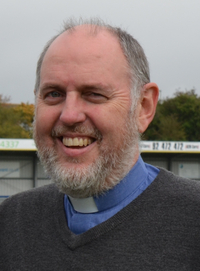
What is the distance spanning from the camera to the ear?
8.11 feet

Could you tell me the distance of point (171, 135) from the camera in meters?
53.1

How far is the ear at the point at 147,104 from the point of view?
8.11 ft

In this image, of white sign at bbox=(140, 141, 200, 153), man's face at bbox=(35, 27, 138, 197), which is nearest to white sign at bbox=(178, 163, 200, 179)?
white sign at bbox=(140, 141, 200, 153)

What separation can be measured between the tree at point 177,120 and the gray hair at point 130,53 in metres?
50.6

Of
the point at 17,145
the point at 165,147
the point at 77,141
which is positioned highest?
the point at 77,141

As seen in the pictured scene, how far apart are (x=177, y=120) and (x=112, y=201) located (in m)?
55.2

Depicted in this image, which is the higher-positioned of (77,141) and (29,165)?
(77,141)

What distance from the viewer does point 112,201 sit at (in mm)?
2381

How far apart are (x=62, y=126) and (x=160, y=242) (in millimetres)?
765

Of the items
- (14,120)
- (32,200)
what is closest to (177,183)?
(32,200)

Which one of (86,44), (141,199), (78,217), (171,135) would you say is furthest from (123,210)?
(171,135)

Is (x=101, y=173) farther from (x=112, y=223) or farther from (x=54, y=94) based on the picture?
(x=54, y=94)

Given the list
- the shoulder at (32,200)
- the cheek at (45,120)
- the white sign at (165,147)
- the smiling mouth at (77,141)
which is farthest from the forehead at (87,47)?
the white sign at (165,147)

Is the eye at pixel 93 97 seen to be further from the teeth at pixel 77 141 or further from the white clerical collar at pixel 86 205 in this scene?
the white clerical collar at pixel 86 205
